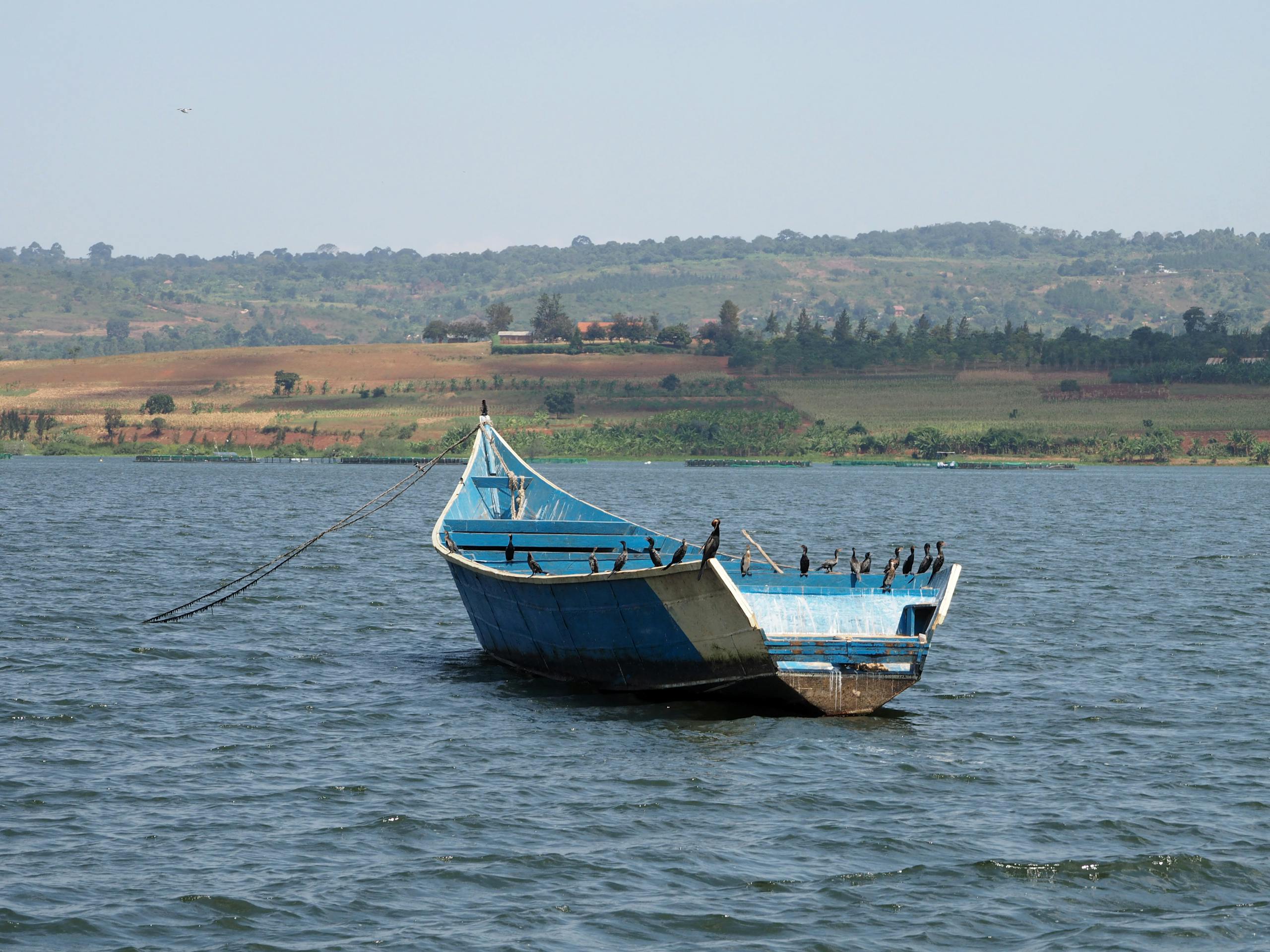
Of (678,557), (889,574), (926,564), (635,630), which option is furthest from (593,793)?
(926,564)

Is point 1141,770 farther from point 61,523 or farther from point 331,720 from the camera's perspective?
point 61,523

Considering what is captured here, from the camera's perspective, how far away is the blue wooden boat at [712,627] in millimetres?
24203

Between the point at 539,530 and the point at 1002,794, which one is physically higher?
the point at 539,530

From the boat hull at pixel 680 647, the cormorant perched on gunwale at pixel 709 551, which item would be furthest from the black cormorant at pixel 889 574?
the cormorant perched on gunwale at pixel 709 551

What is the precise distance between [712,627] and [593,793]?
4.47 m

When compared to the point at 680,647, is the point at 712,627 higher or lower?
higher

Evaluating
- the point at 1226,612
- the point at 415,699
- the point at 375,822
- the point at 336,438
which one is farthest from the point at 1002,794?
the point at 336,438

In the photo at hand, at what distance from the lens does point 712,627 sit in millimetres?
24203

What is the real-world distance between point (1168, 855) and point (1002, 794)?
308 centimetres

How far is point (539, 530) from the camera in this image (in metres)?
33.2

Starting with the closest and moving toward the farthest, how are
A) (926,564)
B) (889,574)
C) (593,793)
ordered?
(593,793) → (889,574) → (926,564)

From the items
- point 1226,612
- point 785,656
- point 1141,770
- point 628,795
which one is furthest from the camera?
point 1226,612

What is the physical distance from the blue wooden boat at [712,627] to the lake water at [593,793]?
0.73m

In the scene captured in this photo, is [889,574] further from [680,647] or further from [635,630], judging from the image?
[635,630]
